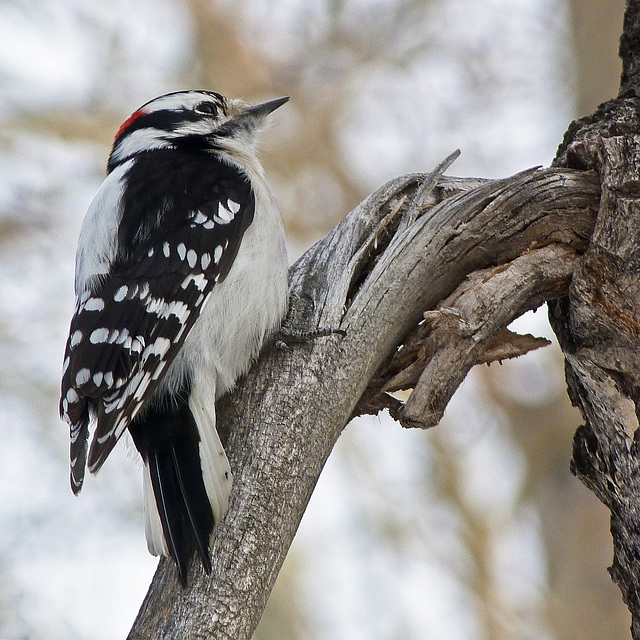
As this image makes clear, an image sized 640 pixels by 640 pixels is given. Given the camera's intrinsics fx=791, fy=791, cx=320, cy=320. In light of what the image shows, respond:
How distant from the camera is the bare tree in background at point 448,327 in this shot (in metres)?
2.04

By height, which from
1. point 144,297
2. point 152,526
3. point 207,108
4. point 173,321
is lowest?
A: point 152,526

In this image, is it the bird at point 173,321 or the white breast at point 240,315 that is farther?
the white breast at point 240,315

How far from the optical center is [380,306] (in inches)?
91.3

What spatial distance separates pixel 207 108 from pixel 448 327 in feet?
Answer: 5.45

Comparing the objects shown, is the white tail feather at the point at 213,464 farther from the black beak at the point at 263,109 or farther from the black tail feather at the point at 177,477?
the black beak at the point at 263,109

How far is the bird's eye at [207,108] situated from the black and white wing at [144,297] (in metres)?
0.67

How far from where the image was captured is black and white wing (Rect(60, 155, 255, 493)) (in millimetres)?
2244

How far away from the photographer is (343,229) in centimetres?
254

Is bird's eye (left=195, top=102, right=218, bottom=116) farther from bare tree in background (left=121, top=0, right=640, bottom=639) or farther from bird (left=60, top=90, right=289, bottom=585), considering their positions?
bare tree in background (left=121, top=0, right=640, bottom=639)

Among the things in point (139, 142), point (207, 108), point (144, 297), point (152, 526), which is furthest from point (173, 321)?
point (207, 108)

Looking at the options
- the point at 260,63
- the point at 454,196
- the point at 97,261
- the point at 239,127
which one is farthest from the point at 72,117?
the point at 454,196

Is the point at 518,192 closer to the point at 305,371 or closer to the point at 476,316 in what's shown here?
the point at 476,316

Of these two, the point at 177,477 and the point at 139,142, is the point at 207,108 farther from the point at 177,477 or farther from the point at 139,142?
the point at 177,477

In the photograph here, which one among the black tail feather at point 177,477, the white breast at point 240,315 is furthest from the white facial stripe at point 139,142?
the black tail feather at point 177,477
